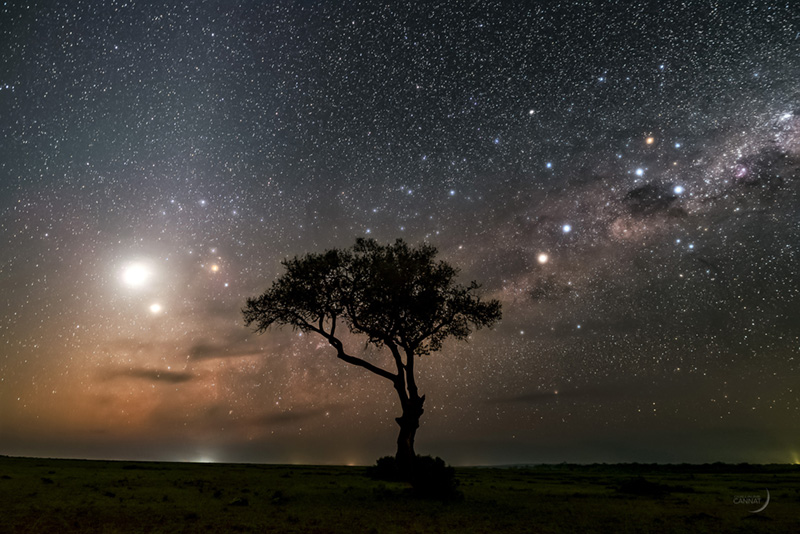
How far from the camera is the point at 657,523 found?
16125 mm

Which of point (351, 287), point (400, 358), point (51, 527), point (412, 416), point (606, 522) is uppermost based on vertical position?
point (351, 287)

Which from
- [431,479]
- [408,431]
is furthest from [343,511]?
[408,431]

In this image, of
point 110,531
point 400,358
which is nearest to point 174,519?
point 110,531

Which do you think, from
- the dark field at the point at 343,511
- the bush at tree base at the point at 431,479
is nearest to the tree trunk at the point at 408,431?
the bush at tree base at the point at 431,479

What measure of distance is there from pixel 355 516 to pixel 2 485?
17357 mm

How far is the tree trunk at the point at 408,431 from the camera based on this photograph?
23.9m

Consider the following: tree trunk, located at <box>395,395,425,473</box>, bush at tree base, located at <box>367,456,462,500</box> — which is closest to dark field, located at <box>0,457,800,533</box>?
bush at tree base, located at <box>367,456,462,500</box>

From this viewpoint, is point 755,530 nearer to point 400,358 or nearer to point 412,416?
point 412,416

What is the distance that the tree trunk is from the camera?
2390cm

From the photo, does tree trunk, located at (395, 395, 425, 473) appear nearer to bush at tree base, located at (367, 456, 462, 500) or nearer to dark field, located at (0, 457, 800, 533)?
bush at tree base, located at (367, 456, 462, 500)

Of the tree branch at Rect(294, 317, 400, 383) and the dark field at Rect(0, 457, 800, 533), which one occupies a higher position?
the tree branch at Rect(294, 317, 400, 383)

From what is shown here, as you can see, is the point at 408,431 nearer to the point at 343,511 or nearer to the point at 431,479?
the point at 431,479

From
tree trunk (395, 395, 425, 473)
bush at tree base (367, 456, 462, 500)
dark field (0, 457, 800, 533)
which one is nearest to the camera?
dark field (0, 457, 800, 533)

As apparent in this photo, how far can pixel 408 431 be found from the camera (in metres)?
24.3
